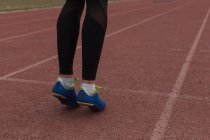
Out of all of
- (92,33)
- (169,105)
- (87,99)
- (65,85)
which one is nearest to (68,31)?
(92,33)

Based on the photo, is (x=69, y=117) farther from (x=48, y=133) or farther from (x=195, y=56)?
(x=195, y=56)

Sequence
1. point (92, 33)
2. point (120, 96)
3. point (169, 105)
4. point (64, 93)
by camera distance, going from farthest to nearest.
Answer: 1. point (120, 96)
2. point (169, 105)
3. point (64, 93)
4. point (92, 33)

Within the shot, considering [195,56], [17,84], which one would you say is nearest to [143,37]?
[195,56]

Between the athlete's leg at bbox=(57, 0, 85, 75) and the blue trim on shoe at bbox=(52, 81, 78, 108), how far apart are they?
13 centimetres

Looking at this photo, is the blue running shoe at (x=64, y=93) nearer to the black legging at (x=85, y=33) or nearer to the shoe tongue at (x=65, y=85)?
the shoe tongue at (x=65, y=85)

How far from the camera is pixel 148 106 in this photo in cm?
351

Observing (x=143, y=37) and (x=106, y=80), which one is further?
(x=143, y=37)

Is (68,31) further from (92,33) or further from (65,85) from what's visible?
(65,85)

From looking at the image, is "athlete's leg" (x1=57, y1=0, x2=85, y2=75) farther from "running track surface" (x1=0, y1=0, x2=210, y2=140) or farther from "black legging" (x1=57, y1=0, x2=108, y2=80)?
"running track surface" (x1=0, y1=0, x2=210, y2=140)

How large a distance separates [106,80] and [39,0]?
25.2 m

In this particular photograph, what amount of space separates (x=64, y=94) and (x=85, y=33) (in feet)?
1.54

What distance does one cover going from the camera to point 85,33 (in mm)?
3062

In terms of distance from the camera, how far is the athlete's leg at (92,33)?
305cm

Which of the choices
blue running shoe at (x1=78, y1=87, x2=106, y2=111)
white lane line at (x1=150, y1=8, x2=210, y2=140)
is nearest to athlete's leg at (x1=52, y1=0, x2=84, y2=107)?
blue running shoe at (x1=78, y1=87, x2=106, y2=111)
